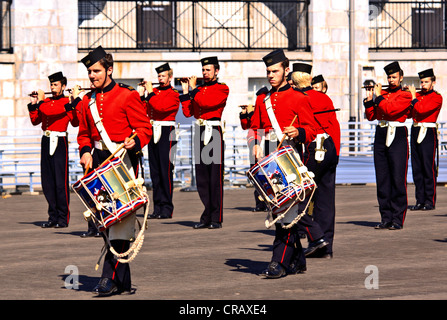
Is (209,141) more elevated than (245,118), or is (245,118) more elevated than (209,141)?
(245,118)

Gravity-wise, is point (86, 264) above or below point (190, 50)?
below

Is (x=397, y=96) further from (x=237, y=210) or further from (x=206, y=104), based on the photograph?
(x=237, y=210)

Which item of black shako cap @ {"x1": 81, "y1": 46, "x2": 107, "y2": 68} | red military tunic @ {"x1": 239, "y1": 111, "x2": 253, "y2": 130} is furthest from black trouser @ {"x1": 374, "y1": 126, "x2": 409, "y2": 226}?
black shako cap @ {"x1": 81, "y1": 46, "x2": 107, "y2": 68}

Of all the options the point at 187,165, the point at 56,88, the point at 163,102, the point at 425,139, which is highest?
the point at 56,88

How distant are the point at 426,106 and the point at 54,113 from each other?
18.5 feet

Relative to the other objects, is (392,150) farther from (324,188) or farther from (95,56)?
(95,56)

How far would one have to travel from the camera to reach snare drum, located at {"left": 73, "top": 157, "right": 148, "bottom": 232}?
8.24 m

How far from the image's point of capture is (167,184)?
1542 cm

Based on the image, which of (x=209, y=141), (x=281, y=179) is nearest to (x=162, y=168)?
(x=209, y=141)

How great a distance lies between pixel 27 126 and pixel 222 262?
14.4m

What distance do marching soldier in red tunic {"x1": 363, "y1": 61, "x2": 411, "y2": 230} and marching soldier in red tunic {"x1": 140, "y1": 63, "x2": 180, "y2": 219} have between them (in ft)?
10.7

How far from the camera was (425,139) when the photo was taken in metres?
16.3

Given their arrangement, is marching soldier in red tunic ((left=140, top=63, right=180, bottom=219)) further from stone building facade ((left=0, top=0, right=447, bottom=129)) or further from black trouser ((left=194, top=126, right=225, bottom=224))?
stone building facade ((left=0, top=0, right=447, bottom=129))
